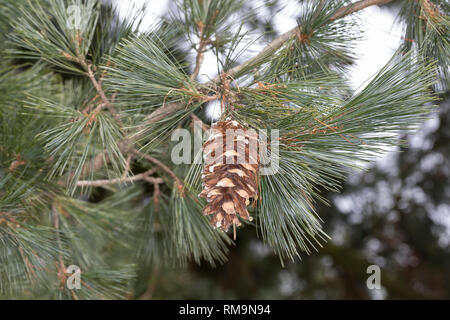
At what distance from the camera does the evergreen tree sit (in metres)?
0.44

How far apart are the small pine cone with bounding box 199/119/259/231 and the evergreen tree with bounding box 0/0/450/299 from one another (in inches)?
0.4

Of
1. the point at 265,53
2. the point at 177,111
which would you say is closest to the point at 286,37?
the point at 265,53

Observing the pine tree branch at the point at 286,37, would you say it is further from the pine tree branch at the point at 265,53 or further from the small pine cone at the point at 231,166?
the small pine cone at the point at 231,166

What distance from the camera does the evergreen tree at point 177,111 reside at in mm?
440

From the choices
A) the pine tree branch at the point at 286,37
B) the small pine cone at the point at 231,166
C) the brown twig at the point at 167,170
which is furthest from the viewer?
the brown twig at the point at 167,170

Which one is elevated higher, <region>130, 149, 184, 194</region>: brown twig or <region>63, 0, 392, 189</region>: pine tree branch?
<region>63, 0, 392, 189</region>: pine tree branch

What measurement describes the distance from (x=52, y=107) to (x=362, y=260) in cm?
123

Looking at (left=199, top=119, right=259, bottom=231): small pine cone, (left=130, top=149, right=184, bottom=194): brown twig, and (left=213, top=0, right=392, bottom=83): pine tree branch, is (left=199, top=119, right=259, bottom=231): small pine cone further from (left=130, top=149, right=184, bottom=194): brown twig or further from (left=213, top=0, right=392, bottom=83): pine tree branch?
(left=130, top=149, right=184, bottom=194): brown twig

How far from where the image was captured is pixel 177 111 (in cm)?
52

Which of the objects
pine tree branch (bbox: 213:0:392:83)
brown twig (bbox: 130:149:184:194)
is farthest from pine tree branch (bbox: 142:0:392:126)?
brown twig (bbox: 130:149:184:194)

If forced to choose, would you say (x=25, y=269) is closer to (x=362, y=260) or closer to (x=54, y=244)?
(x=54, y=244)

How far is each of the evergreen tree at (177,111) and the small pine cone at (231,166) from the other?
0.03ft

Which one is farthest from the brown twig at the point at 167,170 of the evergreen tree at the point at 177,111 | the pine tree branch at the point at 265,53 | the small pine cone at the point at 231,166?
the small pine cone at the point at 231,166

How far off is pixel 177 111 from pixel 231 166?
0.14 meters
